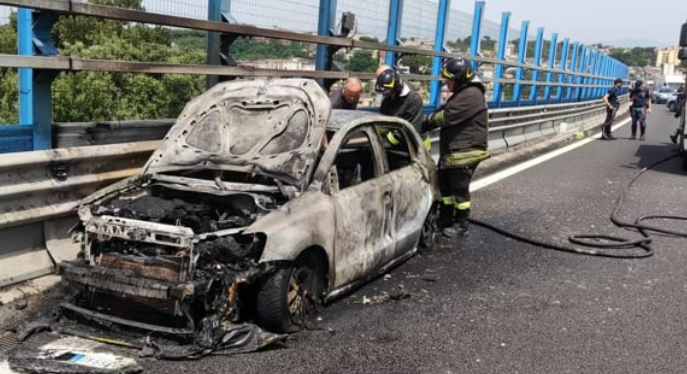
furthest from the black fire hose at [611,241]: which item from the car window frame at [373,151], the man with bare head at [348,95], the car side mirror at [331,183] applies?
the car side mirror at [331,183]

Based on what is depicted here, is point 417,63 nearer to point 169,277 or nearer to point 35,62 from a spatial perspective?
point 35,62

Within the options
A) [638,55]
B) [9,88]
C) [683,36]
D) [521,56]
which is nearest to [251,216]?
[9,88]

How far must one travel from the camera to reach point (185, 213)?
4434 millimetres

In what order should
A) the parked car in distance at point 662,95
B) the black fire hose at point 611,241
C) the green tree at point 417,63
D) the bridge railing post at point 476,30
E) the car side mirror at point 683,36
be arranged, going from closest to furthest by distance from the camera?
the black fire hose at point 611,241
the green tree at point 417,63
the car side mirror at point 683,36
the bridge railing post at point 476,30
the parked car in distance at point 662,95

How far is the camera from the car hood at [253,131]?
4926mm

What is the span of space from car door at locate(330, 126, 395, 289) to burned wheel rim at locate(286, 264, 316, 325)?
0.86 ft

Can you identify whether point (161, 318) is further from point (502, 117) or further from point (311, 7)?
point (502, 117)

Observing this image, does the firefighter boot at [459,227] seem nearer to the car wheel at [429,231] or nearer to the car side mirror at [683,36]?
the car wheel at [429,231]

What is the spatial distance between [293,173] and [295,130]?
50 cm

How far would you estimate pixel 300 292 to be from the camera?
4445 mm

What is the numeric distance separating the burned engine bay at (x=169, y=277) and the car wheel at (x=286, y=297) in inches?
3.8

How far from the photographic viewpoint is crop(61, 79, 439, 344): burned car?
3.96 meters

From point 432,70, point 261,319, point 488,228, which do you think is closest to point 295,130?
point 261,319

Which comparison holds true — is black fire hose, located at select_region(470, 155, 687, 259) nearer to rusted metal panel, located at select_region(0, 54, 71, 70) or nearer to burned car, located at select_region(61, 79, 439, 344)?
burned car, located at select_region(61, 79, 439, 344)
